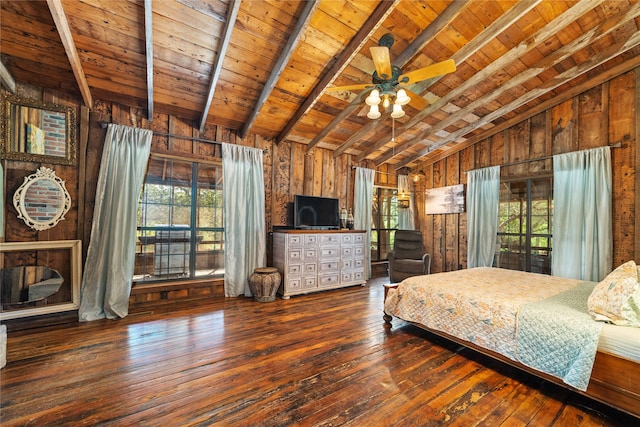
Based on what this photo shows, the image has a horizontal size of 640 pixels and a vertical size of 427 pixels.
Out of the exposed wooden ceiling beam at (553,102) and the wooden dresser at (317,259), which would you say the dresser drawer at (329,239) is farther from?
the exposed wooden ceiling beam at (553,102)

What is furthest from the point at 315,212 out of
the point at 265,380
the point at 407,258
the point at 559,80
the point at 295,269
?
the point at 559,80

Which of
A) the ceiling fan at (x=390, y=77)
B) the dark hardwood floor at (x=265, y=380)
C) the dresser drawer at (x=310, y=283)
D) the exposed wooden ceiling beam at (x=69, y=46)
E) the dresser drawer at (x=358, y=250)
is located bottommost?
the dark hardwood floor at (x=265, y=380)

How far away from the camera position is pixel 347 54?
9.41ft

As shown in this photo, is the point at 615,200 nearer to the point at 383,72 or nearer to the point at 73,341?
the point at 383,72

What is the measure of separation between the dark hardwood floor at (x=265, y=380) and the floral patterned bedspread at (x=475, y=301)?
0.24 metres

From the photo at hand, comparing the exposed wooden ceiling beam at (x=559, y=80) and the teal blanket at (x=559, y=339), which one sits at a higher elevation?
the exposed wooden ceiling beam at (x=559, y=80)

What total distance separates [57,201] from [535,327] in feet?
16.0

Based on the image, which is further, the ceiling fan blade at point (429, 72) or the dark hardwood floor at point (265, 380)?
the ceiling fan blade at point (429, 72)

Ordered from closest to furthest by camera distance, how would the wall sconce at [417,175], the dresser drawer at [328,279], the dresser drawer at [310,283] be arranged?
the dresser drawer at [310,283]
the dresser drawer at [328,279]
the wall sconce at [417,175]

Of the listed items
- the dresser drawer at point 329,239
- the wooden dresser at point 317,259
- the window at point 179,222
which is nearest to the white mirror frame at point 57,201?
the window at point 179,222

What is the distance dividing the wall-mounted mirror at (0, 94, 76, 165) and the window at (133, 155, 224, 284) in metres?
0.88

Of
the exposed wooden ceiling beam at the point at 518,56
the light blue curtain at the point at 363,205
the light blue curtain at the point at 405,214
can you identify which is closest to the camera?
the exposed wooden ceiling beam at the point at 518,56

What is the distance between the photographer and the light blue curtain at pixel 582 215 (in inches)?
143

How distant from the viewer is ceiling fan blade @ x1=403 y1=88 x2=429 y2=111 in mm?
3738
